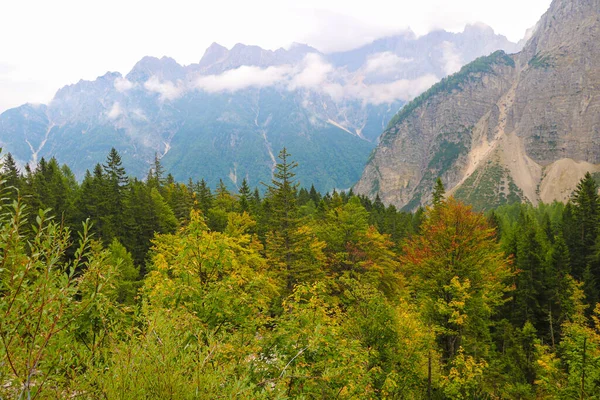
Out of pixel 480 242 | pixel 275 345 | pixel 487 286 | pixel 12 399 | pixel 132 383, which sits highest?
pixel 12 399

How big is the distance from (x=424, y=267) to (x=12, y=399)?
22591mm

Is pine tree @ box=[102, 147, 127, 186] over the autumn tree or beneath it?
over

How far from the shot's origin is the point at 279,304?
2278cm

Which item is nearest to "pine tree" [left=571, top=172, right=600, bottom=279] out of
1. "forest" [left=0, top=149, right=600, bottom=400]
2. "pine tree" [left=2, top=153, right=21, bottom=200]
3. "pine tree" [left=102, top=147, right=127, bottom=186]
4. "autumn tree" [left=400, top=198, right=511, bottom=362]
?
"forest" [left=0, top=149, right=600, bottom=400]

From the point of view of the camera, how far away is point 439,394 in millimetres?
17781

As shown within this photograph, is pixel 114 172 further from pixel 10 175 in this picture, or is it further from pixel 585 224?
pixel 585 224

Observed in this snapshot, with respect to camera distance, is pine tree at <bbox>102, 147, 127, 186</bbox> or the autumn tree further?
pine tree at <bbox>102, 147, 127, 186</bbox>

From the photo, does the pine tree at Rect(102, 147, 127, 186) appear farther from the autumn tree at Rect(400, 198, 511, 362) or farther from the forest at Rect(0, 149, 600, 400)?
the autumn tree at Rect(400, 198, 511, 362)

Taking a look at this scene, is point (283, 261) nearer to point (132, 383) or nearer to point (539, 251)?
point (132, 383)

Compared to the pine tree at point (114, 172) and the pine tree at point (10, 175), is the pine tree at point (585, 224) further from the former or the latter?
the pine tree at point (114, 172)

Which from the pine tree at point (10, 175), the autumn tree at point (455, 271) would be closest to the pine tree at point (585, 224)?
the autumn tree at point (455, 271)

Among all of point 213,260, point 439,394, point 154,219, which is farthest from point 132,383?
point 154,219

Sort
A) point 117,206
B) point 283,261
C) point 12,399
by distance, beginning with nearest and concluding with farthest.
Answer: point 12,399 → point 283,261 → point 117,206

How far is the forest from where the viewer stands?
3850 mm
